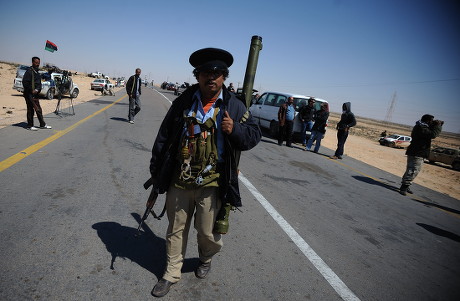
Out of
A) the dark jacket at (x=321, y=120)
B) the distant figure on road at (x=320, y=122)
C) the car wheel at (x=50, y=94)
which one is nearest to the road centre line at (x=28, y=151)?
the distant figure on road at (x=320, y=122)

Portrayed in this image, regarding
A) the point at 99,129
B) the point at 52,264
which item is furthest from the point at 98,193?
the point at 99,129

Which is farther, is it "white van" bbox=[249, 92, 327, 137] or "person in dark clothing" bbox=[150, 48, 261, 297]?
"white van" bbox=[249, 92, 327, 137]

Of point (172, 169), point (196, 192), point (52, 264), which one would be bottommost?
point (52, 264)

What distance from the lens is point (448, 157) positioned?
17578mm

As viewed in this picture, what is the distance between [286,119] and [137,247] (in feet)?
26.1

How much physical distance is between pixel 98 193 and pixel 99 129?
5.20 meters

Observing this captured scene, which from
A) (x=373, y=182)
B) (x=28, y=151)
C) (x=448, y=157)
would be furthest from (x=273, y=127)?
(x=448, y=157)

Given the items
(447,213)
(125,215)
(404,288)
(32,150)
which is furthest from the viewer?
(447,213)

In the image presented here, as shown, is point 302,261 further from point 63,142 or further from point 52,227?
point 63,142

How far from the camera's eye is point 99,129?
329 inches

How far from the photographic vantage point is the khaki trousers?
2.18m

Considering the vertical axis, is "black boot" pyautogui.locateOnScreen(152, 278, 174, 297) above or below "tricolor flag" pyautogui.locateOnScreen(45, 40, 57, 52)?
below

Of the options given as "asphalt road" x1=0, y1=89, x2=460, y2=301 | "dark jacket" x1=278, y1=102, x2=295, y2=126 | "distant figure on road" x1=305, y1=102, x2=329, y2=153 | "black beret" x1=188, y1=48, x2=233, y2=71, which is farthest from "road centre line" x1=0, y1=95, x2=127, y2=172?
"distant figure on road" x1=305, y1=102, x2=329, y2=153

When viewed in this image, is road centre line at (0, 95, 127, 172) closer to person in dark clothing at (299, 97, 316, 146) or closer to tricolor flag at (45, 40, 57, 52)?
person in dark clothing at (299, 97, 316, 146)
